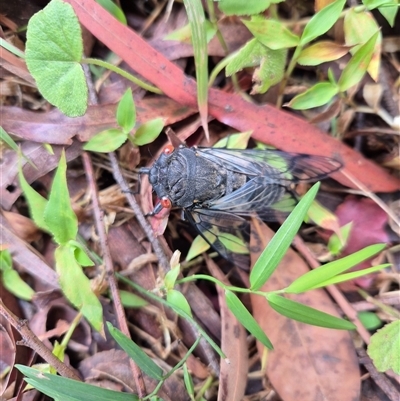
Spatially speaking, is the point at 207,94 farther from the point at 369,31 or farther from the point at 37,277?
the point at 37,277

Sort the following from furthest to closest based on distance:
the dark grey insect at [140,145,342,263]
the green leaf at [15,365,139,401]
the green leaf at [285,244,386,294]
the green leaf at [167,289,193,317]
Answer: the dark grey insect at [140,145,342,263]
the green leaf at [167,289,193,317]
the green leaf at [285,244,386,294]
the green leaf at [15,365,139,401]

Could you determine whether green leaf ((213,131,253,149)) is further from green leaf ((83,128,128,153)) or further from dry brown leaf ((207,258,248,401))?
dry brown leaf ((207,258,248,401))

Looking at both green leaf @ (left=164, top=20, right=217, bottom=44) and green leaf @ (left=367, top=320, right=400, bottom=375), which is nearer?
green leaf @ (left=367, top=320, right=400, bottom=375)

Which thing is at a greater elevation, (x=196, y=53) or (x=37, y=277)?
(x=196, y=53)

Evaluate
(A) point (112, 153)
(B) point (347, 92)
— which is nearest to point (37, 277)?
(A) point (112, 153)

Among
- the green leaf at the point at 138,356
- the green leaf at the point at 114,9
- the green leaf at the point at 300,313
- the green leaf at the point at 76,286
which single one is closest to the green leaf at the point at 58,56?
the green leaf at the point at 114,9

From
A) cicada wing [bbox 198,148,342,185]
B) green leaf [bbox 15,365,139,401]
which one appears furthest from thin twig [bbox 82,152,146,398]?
cicada wing [bbox 198,148,342,185]

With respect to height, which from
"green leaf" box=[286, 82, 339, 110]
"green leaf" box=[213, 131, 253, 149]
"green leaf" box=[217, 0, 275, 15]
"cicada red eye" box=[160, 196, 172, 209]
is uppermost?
"green leaf" box=[217, 0, 275, 15]
